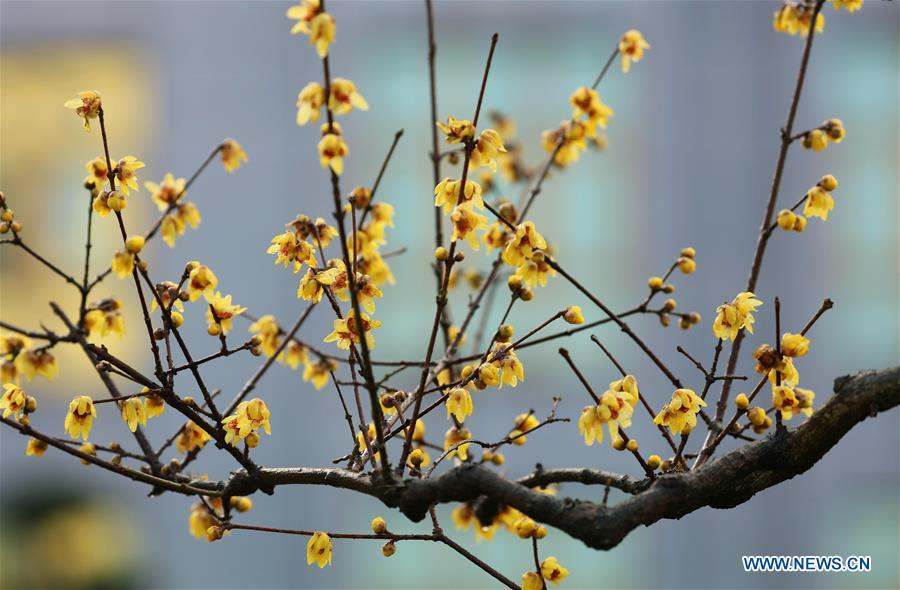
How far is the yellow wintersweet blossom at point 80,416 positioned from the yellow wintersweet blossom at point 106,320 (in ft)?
0.32

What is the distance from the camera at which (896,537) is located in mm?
6652

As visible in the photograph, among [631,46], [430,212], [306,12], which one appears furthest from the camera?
[430,212]

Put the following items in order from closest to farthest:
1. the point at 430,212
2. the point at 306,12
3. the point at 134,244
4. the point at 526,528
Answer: the point at 306,12 → the point at 134,244 → the point at 526,528 → the point at 430,212

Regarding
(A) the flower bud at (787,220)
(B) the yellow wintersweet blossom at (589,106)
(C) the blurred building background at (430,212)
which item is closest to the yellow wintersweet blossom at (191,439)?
(B) the yellow wintersweet blossom at (589,106)

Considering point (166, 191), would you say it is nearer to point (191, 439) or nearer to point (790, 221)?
point (191, 439)

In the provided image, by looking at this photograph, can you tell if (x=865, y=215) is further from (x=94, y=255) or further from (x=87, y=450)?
(x=87, y=450)

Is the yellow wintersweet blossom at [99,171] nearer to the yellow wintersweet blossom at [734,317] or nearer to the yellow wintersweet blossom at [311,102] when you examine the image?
the yellow wintersweet blossom at [311,102]

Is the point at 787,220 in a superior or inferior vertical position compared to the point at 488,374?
superior

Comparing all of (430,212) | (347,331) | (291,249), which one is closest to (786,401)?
(347,331)

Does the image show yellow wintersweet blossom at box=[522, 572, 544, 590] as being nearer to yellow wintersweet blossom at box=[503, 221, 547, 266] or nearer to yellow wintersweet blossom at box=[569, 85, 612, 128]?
yellow wintersweet blossom at box=[503, 221, 547, 266]

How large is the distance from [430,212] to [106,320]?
16.9 feet

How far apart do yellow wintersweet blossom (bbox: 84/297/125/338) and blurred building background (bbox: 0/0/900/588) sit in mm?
4832

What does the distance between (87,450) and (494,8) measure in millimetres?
5520

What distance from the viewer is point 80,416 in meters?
1.40
